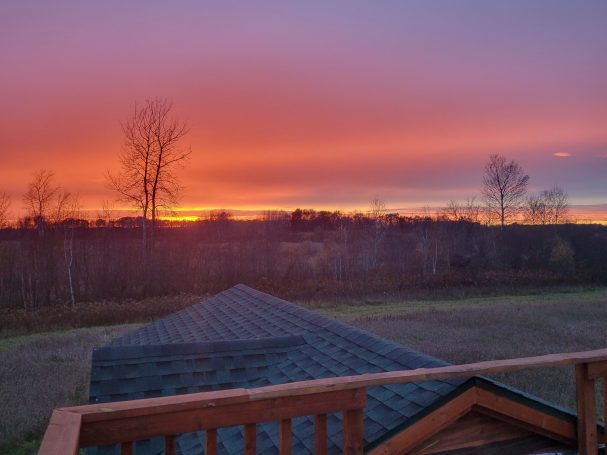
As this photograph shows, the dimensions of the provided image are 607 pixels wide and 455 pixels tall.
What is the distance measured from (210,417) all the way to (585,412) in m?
2.40

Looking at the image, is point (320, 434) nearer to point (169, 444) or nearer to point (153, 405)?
point (169, 444)

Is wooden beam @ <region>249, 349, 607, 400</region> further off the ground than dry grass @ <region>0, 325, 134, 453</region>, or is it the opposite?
wooden beam @ <region>249, 349, 607, 400</region>

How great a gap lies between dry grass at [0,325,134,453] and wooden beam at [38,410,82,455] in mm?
8116

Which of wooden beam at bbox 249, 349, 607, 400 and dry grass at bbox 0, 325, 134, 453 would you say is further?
dry grass at bbox 0, 325, 134, 453

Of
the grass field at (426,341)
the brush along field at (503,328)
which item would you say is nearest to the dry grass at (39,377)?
the grass field at (426,341)

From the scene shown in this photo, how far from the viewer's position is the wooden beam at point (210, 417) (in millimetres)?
2244

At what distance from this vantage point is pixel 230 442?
4.45 metres

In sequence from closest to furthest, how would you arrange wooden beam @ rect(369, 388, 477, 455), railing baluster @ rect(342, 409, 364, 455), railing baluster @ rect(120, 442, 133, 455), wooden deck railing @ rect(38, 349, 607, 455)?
wooden deck railing @ rect(38, 349, 607, 455)
railing baluster @ rect(120, 442, 133, 455)
railing baluster @ rect(342, 409, 364, 455)
wooden beam @ rect(369, 388, 477, 455)

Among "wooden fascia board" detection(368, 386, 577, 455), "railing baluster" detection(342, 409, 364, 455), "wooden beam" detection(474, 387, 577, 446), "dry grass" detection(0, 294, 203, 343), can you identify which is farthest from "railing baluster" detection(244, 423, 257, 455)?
"dry grass" detection(0, 294, 203, 343)

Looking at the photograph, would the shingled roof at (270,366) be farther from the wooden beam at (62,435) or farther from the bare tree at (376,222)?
the bare tree at (376,222)

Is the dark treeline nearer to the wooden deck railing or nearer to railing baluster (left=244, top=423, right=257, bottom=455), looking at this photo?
the wooden deck railing

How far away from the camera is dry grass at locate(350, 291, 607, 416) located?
12.4 m

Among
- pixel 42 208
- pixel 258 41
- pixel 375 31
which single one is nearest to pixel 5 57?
pixel 258 41

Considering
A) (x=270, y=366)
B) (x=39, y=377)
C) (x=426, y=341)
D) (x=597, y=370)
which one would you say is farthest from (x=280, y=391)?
(x=426, y=341)
